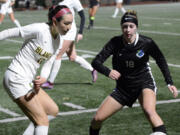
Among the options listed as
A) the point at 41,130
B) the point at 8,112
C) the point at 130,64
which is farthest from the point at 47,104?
the point at 8,112

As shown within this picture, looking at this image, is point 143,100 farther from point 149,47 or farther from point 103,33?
point 103,33

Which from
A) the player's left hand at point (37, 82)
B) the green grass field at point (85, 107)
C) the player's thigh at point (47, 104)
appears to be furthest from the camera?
the green grass field at point (85, 107)

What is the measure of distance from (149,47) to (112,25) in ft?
64.0

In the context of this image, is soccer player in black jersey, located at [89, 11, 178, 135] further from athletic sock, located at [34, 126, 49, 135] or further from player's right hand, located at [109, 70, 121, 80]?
athletic sock, located at [34, 126, 49, 135]

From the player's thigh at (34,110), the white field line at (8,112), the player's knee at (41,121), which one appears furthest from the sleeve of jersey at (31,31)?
the white field line at (8,112)

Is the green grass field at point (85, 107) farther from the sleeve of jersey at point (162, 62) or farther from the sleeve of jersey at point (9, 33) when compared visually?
the sleeve of jersey at point (9, 33)

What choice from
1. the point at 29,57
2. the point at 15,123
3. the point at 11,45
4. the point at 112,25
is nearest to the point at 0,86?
the point at 15,123

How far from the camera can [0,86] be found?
11.1 metres

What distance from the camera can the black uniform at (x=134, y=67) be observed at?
259 inches

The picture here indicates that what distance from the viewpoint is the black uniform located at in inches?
259

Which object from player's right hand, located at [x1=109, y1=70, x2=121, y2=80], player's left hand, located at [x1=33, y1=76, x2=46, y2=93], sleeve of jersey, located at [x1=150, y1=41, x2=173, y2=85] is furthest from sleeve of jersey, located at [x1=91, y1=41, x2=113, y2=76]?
player's left hand, located at [x1=33, y1=76, x2=46, y2=93]

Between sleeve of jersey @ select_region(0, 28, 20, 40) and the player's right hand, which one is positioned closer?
sleeve of jersey @ select_region(0, 28, 20, 40)

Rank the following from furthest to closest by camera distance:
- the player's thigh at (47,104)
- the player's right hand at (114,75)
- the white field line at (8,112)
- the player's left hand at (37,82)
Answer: the white field line at (8,112)
the player's right hand at (114,75)
the player's thigh at (47,104)
the player's left hand at (37,82)

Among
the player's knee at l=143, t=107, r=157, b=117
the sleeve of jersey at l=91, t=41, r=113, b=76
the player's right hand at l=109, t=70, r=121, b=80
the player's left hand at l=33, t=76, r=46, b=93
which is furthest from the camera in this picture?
the sleeve of jersey at l=91, t=41, r=113, b=76
